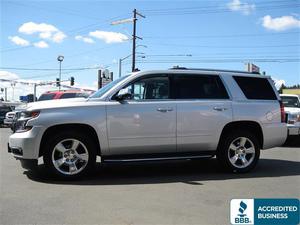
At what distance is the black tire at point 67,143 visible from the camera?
24.8ft

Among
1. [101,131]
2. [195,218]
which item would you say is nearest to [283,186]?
[195,218]

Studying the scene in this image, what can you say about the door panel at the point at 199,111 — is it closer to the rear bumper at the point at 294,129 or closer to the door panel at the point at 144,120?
the door panel at the point at 144,120

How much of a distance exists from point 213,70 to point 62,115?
322 centimetres

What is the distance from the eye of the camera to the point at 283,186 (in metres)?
7.46

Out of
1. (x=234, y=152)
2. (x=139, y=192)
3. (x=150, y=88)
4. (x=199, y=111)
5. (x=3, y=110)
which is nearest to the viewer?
(x=139, y=192)

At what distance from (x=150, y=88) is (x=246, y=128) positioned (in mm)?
2209

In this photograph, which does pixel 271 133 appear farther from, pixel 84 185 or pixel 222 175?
pixel 84 185

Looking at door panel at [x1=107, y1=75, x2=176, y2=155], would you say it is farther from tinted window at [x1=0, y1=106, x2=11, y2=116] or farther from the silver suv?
tinted window at [x1=0, y1=106, x2=11, y2=116]

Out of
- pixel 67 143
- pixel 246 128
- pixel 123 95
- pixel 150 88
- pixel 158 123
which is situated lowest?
pixel 67 143

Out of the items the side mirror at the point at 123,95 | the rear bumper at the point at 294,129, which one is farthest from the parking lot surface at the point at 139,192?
the rear bumper at the point at 294,129

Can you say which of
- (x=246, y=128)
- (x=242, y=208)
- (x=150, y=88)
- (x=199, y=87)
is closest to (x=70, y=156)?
(x=150, y=88)

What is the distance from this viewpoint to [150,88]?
817 cm

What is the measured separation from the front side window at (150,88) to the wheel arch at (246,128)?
1.40m

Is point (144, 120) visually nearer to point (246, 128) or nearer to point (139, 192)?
point (139, 192)
